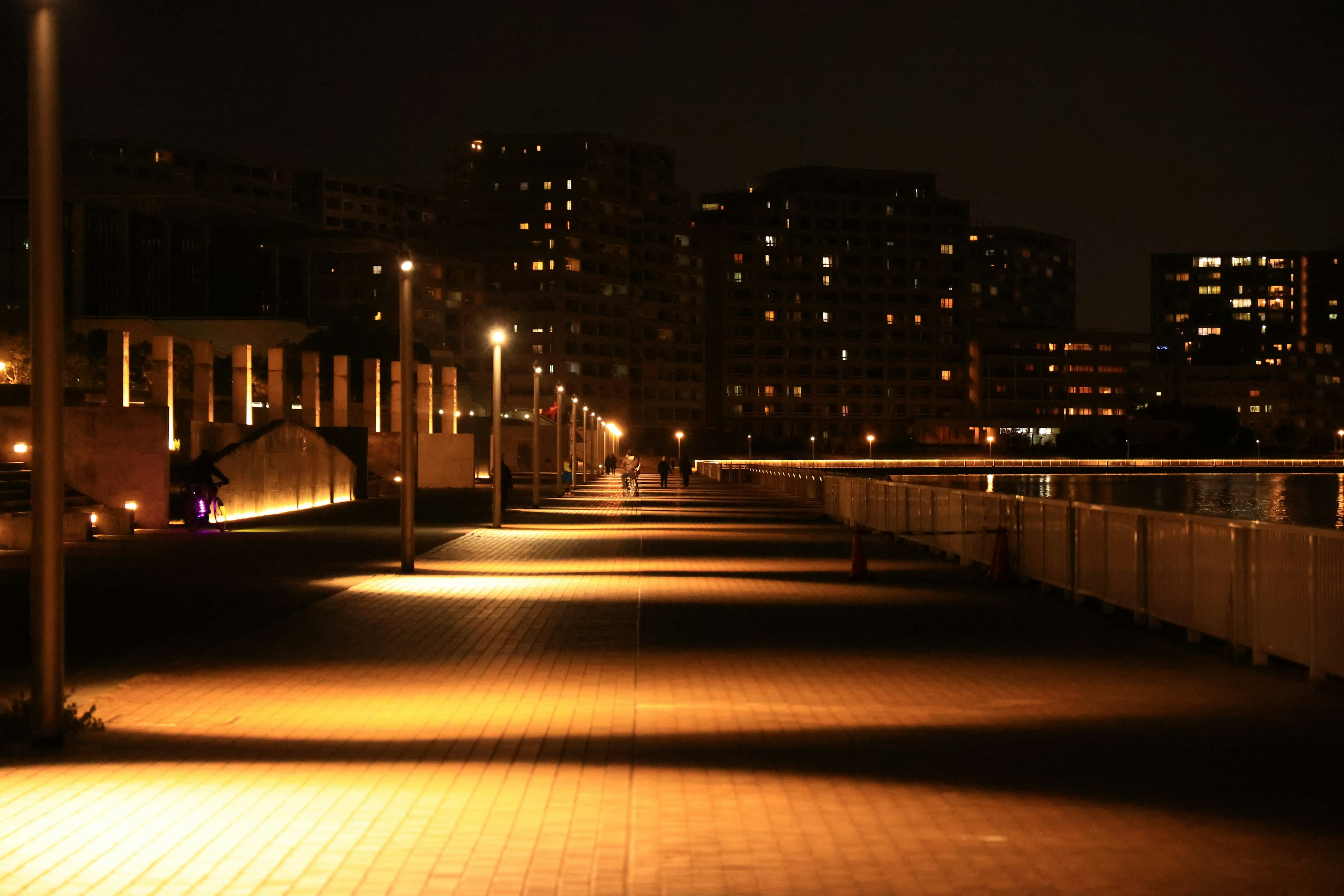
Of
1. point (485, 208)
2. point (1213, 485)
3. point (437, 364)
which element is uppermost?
point (485, 208)

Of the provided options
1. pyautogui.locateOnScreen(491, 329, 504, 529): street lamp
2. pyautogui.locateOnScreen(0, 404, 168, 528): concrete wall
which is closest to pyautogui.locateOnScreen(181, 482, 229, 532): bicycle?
pyautogui.locateOnScreen(0, 404, 168, 528): concrete wall

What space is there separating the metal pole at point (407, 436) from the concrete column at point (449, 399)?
1975 inches

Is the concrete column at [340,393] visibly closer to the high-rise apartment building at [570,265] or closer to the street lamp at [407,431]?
the street lamp at [407,431]

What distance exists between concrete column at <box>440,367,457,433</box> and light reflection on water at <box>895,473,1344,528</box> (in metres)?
20.2

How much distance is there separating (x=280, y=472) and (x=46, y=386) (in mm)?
35311

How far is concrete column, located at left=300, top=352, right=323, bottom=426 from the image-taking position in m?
54.5

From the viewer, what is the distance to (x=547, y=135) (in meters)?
198

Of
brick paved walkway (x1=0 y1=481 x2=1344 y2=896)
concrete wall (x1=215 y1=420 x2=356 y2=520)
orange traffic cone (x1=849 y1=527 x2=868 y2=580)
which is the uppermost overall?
concrete wall (x1=215 y1=420 x2=356 y2=520)

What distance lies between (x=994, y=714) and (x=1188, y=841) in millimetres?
3572

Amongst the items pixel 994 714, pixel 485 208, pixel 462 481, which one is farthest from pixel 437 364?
pixel 994 714

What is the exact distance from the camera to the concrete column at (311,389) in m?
54.5

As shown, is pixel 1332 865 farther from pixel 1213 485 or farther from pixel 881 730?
pixel 1213 485

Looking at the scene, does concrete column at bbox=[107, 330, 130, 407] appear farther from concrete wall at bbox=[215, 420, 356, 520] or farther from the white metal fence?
the white metal fence

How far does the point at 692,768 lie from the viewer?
857 centimetres
